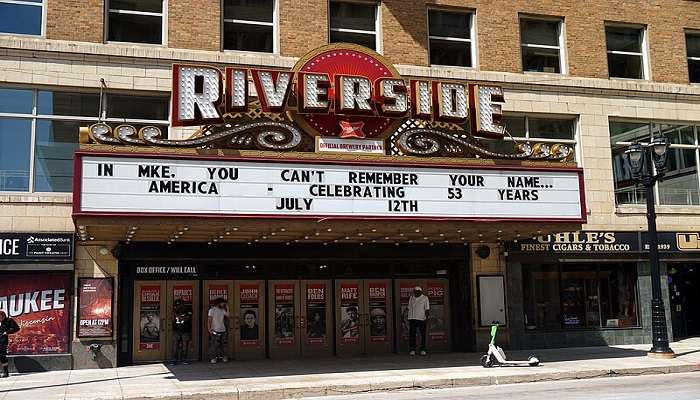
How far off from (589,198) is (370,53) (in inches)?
353

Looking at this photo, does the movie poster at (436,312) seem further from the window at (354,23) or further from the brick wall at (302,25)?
the brick wall at (302,25)

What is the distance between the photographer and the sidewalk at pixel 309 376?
14.3 m

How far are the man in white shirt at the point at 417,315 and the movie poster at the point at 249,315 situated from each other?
4.16 m

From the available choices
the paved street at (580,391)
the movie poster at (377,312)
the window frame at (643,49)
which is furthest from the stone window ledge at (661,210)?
the movie poster at (377,312)

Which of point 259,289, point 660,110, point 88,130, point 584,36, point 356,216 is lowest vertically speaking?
point 259,289

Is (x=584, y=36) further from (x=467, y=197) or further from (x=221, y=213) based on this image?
(x=221, y=213)

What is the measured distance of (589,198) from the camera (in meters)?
22.6

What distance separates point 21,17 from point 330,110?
8.68 metres

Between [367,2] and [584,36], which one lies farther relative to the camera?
[584,36]

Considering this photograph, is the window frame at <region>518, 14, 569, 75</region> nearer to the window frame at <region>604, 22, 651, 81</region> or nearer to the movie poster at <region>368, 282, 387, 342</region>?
the window frame at <region>604, 22, 651, 81</region>

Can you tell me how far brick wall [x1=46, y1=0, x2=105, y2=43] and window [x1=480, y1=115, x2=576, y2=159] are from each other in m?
11.4

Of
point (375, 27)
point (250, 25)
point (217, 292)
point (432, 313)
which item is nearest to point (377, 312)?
point (432, 313)

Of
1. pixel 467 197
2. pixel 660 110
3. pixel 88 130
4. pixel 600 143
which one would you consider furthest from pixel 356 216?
pixel 660 110

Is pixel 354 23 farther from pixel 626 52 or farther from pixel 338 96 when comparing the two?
pixel 626 52
